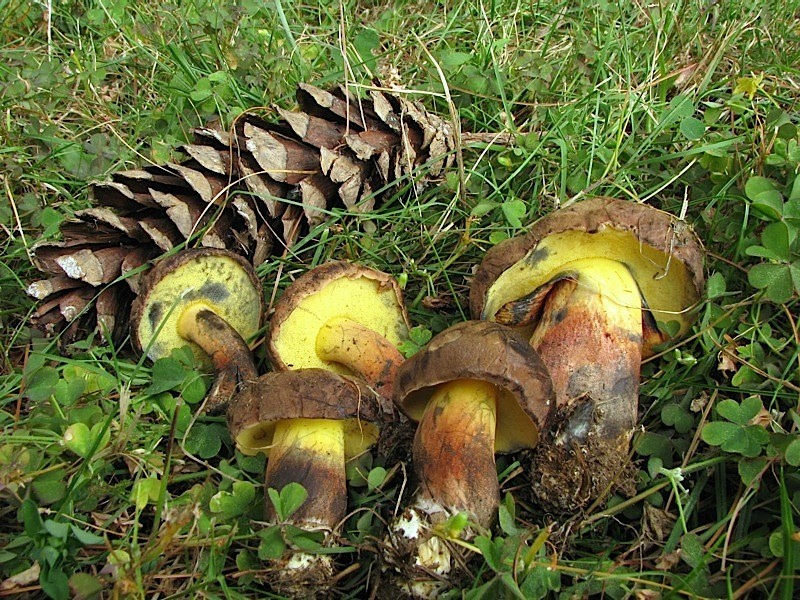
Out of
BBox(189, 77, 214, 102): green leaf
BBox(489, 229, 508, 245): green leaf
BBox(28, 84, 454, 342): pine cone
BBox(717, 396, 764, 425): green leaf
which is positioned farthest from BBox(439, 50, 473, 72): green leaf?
BBox(717, 396, 764, 425): green leaf

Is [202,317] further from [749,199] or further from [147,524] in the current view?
[749,199]

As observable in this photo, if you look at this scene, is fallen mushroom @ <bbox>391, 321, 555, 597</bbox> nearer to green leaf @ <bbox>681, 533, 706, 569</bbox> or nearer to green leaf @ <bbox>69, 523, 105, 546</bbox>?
green leaf @ <bbox>681, 533, 706, 569</bbox>

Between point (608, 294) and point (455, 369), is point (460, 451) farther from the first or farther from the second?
point (608, 294)

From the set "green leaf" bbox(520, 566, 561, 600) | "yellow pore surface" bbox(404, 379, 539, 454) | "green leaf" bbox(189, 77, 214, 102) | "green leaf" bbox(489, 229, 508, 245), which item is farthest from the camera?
"green leaf" bbox(189, 77, 214, 102)

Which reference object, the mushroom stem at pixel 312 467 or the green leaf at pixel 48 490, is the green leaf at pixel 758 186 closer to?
the mushroom stem at pixel 312 467

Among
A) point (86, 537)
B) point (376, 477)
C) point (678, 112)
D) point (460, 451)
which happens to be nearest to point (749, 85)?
point (678, 112)

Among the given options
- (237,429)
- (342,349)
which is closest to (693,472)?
(342,349)
